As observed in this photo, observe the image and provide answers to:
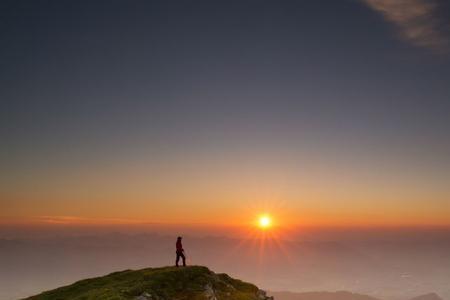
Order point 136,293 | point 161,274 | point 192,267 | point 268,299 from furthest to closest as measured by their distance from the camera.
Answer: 1. point 268,299
2. point 192,267
3. point 161,274
4. point 136,293

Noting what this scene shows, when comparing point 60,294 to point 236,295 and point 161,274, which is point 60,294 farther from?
point 236,295

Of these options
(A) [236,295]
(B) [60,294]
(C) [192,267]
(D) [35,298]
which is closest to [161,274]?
(C) [192,267]

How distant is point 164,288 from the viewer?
1642 inches

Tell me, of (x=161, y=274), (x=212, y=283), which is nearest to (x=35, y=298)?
(x=161, y=274)

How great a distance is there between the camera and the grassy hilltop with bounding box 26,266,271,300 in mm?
40312

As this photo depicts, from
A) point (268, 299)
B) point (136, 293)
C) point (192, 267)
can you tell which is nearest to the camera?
point (136, 293)

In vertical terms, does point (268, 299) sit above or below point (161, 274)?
below

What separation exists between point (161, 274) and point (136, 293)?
5.33 m

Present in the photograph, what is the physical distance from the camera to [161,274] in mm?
44656

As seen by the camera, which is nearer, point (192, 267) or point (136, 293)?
point (136, 293)

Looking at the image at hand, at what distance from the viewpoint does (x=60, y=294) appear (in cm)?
4781

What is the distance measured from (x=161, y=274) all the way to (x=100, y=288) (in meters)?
A: 7.08

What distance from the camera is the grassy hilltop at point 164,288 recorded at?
40.3m

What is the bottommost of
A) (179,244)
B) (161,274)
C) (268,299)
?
(268,299)
